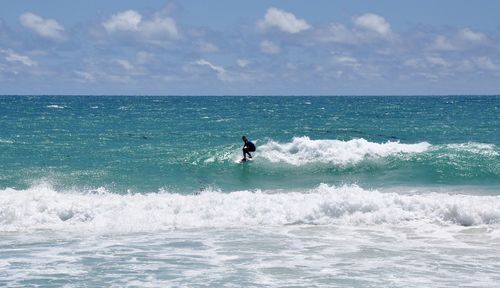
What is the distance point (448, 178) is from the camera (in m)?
25.9

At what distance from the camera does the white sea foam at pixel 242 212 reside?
1859 centimetres

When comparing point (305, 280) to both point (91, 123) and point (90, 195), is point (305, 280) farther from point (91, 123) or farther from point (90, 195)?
point (91, 123)

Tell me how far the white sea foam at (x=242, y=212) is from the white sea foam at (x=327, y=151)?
347 inches

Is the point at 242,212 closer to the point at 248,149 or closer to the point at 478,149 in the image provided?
the point at 248,149

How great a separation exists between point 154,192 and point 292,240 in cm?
860

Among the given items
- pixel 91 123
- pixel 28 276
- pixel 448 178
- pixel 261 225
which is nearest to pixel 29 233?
pixel 28 276

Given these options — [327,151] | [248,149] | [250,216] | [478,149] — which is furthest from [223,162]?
[478,149]

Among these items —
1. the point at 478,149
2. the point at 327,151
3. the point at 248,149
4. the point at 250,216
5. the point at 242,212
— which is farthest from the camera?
the point at 478,149

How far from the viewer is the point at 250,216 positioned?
761 inches

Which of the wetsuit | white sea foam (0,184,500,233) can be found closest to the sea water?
white sea foam (0,184,500,233)

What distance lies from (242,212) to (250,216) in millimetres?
326

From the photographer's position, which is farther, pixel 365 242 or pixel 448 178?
pixel 448 178

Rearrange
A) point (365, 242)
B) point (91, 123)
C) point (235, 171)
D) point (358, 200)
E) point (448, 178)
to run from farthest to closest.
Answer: point (91, 123), point (235, 171), point (448, 178), point (358, 200), point (365, 242)

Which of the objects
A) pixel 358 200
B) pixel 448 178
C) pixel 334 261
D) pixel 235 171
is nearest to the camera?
pixel 334 261
